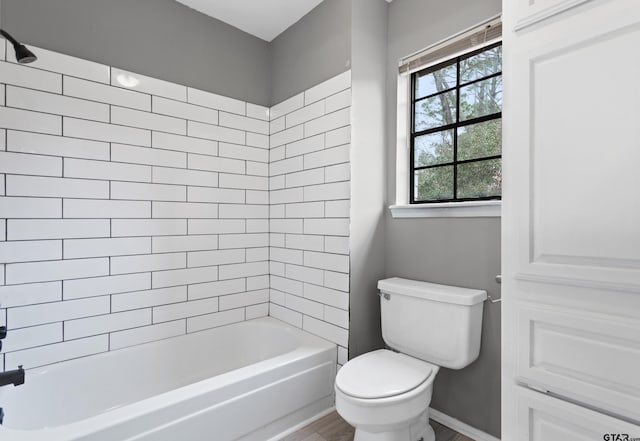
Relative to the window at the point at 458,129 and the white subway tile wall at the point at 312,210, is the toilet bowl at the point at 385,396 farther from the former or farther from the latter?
the window at the point at 458,129

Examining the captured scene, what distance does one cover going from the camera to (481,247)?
1703 millimetres

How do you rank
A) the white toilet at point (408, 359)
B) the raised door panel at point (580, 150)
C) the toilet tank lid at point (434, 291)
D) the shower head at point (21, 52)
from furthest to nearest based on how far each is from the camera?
1. the toilet tank lid at point (434, 291)
2. the white toilet at point (408, 359)
3. the shower head at point (21, 52)
4. the raised door panel at point (580, 150)

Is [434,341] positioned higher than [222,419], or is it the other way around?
[434,341]

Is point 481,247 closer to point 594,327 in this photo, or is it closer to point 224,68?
point 594,327

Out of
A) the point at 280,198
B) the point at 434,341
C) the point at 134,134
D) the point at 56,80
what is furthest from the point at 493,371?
the point at 56,80

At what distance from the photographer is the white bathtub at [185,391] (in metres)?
1.35

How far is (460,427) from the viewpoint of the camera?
181 centimetres

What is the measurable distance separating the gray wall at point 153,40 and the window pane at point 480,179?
1.55 m

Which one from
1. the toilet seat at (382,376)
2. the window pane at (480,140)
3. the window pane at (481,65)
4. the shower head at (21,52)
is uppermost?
the window pane at (481,65)

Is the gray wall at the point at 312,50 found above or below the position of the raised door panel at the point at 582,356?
above

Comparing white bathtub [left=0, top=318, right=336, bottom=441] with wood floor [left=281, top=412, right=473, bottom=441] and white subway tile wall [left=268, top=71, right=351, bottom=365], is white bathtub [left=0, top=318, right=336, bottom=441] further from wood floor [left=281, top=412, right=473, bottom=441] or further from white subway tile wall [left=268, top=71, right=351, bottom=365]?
white subway tile wall [left=268, top=71, right=351, bottom=365]

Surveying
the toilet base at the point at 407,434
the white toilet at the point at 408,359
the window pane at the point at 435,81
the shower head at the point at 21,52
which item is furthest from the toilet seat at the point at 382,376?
the shower head at the point at 21,52

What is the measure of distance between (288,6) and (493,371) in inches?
96.2

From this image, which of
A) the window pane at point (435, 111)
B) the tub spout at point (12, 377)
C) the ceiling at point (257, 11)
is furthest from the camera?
the ceiling at point (257, 11)
